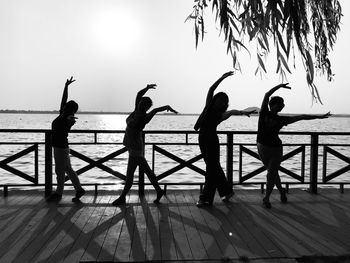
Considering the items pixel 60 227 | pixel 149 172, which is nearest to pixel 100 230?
pixel 60 227

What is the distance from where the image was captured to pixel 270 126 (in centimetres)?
590

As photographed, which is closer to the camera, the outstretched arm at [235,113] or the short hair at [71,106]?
the outstretched arm at [235,113]

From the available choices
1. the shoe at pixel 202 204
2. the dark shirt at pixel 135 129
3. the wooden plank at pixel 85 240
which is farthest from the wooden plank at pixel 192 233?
the dark shirt at pixel 135 129

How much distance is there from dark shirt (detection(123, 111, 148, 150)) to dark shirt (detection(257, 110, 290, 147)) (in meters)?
1.83

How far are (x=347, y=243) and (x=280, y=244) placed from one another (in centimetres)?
77

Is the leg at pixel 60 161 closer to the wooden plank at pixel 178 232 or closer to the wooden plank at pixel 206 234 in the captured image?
the wooden plank at pixel 178 232

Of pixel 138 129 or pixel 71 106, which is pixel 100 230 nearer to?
pixel 138 129

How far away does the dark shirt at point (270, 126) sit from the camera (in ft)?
19.1

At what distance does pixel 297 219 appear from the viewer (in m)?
5.28

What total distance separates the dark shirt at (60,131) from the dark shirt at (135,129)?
3.32ft

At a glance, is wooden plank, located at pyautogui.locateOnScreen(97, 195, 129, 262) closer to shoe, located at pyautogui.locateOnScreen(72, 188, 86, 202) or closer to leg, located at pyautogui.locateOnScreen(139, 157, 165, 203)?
leg, located at pyautogui.locateOnScreen(139, 157, 165, 203)

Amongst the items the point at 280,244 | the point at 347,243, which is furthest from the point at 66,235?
the point at 347,243

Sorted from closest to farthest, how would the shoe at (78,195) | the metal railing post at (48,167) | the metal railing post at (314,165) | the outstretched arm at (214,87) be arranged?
the outstretched arm at (214,87) < the shoe at (78,195) < the metal railing post at (48,167) < the metal railing post at (314,165)

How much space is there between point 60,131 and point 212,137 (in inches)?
96.7
